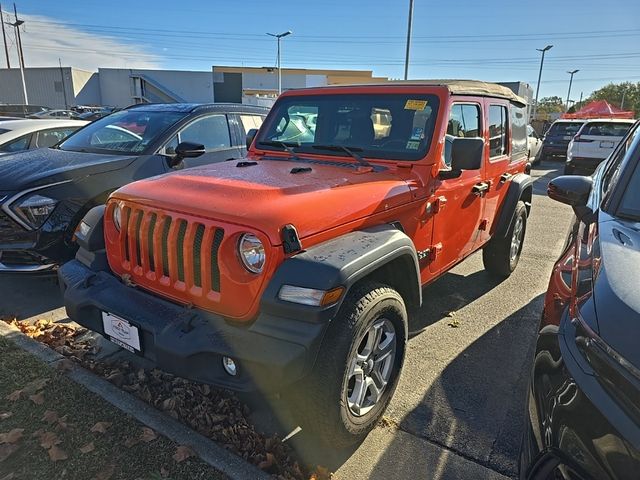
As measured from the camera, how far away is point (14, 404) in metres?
2.73

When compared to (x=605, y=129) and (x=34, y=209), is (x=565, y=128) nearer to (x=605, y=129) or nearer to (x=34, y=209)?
(x=605, y=129)

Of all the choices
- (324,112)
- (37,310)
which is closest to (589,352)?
(324,112)

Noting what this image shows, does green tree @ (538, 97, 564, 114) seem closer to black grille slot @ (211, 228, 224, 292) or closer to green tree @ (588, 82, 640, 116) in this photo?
green tree @ (588, 82, 640, 116)

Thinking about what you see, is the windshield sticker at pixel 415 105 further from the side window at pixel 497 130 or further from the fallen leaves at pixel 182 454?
the fallen leaves at pixel 182 454

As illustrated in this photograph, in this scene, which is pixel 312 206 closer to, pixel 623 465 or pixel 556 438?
pixel 556 438

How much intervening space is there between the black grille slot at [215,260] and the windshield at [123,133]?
3047mm

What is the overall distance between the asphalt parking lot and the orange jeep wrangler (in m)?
0.21

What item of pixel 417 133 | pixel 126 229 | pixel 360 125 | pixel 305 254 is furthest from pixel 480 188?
pixel 126 229

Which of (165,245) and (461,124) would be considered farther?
(461,124)

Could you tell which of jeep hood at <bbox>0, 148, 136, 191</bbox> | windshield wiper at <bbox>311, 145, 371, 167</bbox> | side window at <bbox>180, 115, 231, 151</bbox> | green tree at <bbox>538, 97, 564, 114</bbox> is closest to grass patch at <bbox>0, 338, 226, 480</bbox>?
jeep hood at <bbox>0, 148, 136, 191</bbox>

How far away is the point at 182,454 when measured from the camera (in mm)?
2320

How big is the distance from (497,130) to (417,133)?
1435 millimetres

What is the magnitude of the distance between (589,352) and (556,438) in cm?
30

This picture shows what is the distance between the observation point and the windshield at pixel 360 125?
10.9 feet
